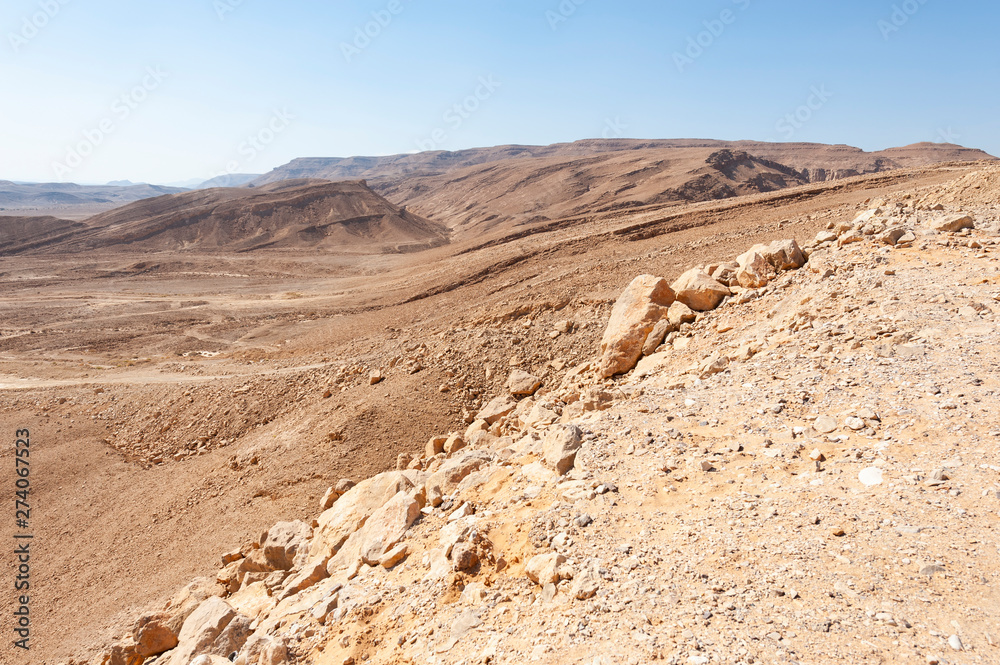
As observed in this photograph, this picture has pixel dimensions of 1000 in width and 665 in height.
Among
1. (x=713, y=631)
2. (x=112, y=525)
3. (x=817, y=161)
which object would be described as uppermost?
(x=817, y=161)

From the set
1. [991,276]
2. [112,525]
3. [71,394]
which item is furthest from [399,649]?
[71,394]

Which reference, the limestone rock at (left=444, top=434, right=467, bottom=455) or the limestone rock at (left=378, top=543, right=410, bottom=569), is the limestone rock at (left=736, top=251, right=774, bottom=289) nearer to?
the limestone rock at (left=444, top=434, right=467, bottom=455)

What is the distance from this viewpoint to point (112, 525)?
35.9 feet

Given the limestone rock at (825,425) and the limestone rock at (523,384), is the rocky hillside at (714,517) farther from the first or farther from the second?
the limestone rock at (523,384)

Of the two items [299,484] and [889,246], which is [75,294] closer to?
[299,484]

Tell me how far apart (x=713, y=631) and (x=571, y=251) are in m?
19.1

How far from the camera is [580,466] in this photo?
5672 mm

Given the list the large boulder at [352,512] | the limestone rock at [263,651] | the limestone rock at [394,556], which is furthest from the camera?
the large boulder at [352,512]

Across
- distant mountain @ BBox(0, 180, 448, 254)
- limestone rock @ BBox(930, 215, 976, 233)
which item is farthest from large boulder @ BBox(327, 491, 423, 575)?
distant mountain @ BBox(0, 180, 448, 254)

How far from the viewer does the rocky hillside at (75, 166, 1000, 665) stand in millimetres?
3579

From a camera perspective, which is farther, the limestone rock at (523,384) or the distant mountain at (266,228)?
the distant mountain at (266,228)

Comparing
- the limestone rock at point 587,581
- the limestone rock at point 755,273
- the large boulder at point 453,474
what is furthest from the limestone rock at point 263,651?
the limestone rock at point 755,273

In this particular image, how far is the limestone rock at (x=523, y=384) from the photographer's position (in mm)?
10930

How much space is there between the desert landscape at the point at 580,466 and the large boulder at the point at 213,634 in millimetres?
48
